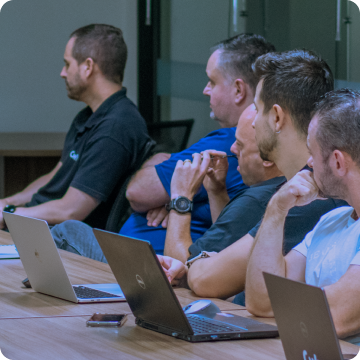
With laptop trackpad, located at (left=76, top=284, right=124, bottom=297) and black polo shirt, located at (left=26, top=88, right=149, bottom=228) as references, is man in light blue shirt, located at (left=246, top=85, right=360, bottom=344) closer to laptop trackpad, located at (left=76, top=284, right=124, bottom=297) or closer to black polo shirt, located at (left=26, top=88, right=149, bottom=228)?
laptop trackpad, located at (left=76, top=284, right=124, bottom=297)

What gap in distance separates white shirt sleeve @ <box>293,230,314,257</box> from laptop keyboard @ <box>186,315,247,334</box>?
0.37m

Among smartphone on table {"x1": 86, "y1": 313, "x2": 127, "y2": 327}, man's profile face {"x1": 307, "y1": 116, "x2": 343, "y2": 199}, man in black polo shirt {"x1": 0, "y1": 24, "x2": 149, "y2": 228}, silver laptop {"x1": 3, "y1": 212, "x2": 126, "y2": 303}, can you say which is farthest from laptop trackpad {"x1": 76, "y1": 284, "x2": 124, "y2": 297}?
man in black polo shirt {"x1": 0, "y1": 24, "x2": 149, "y2": 228}

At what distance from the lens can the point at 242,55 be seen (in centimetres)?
239

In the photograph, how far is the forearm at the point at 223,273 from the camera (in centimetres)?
149

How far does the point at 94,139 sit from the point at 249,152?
120 centimetres

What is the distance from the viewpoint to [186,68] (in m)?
4.15

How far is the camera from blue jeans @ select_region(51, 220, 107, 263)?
210cm

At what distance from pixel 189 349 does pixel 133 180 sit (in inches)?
57.7

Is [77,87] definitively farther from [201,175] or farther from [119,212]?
[201,175]

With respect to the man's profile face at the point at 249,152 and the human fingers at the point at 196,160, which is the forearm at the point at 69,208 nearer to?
the human fingers at the point at 196,160

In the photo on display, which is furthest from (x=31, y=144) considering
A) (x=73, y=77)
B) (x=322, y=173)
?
(x=322, y=173)

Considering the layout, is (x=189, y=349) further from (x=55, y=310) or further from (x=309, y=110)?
(x=309, y=110)

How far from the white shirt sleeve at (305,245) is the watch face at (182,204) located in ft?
2.49

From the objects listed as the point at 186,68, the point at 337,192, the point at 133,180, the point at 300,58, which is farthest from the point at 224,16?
the point at 337,192
